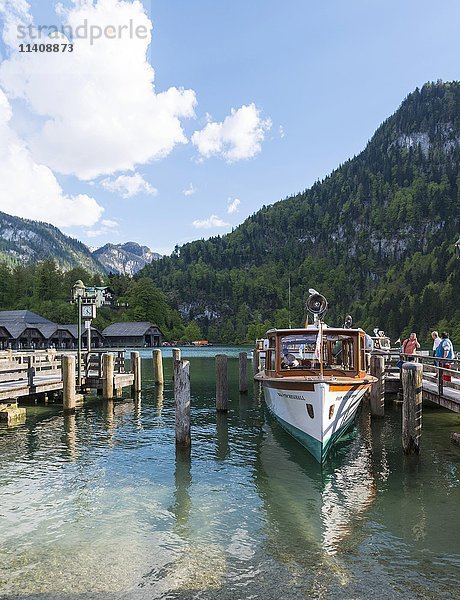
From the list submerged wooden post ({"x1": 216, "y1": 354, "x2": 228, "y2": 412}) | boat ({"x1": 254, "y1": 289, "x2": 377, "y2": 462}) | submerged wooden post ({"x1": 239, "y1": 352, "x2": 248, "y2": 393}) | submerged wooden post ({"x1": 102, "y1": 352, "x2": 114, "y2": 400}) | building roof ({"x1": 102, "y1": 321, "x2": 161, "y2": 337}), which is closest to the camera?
boat ({"x1": 254, "y1": 289, "x2": 377, "y2": 462})

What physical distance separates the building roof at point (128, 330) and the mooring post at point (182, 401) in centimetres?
10437

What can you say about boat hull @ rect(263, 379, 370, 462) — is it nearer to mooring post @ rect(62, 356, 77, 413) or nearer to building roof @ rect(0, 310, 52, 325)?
mooring post @ rect(62, 356, 77, 413)

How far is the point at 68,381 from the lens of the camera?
2158 cm

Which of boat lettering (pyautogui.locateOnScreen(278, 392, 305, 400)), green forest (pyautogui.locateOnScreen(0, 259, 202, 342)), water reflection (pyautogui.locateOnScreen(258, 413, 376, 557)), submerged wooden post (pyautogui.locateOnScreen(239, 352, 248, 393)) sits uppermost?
green forest (pyautogui.locateOnScreen(0, 259, 202, 342))

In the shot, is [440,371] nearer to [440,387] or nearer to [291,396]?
[440,387]

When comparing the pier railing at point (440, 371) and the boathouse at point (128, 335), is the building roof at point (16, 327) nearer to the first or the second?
the boathouse at point (128, 335)

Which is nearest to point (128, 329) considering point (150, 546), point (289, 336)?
point (289, 336)

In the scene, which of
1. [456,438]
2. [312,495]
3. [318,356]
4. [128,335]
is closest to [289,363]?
[318,356]

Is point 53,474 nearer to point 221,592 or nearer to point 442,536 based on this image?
point 221,592

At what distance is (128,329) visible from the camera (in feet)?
396

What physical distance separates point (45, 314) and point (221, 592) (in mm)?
131356

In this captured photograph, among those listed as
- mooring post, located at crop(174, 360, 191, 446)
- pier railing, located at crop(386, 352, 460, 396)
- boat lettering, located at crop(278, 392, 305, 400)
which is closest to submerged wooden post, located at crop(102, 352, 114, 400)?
mooring post, located at crop(174, 360, 191, 446)

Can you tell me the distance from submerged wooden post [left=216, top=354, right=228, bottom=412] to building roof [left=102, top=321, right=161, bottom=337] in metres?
97.5

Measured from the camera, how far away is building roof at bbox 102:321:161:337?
119125 mm
